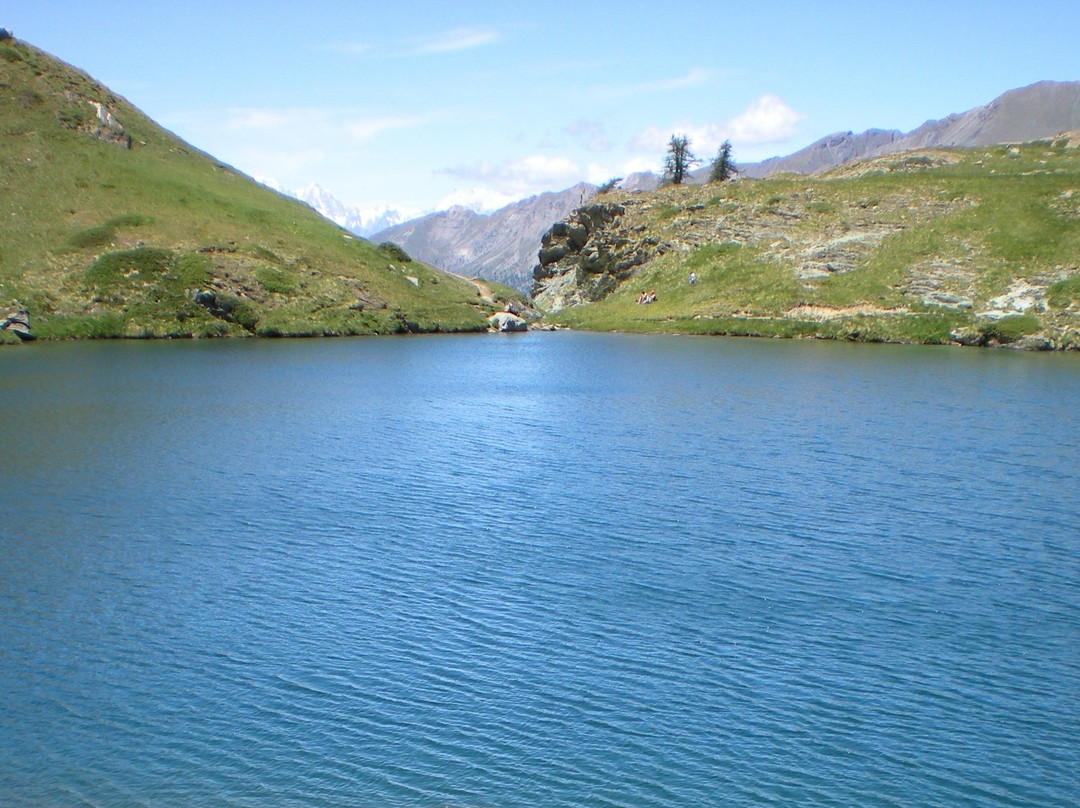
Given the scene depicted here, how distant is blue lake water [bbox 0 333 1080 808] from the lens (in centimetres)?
1619

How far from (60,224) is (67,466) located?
74.2 m

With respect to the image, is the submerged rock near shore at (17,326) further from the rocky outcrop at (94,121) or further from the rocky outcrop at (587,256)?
the rocky outcrop at (587,256)

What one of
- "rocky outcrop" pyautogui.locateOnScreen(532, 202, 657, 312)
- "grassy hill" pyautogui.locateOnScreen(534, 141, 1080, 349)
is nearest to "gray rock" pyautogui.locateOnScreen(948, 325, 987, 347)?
"grassy hill" pyautogui.locateOnScreen(534, 141, 1080, 349)

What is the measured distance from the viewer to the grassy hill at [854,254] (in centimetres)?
9000

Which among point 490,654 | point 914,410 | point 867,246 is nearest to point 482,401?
point 914,410

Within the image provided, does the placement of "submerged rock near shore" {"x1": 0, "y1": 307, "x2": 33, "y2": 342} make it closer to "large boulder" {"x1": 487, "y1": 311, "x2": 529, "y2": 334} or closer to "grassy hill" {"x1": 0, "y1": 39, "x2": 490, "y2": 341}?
"grassy hill" {"x1": 0, "y1": 39, "x2": 490, "y2": 341}

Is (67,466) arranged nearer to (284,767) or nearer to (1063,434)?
(284,767)

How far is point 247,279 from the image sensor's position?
323 feet

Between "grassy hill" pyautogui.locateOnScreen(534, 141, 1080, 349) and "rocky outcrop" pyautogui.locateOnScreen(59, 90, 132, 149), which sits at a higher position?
"rocky outcrop" pyautogui.locateOnScreen(59, 90, 132, 149)

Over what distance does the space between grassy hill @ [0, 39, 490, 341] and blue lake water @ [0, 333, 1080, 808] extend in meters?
47.2

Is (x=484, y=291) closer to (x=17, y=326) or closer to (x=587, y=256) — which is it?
(x=587, y=256)

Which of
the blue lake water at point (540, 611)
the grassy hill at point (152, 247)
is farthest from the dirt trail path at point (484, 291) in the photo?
the blue lake water at point (540, 611)

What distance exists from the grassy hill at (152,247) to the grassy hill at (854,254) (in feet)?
64.5

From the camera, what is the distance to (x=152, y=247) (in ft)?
323
